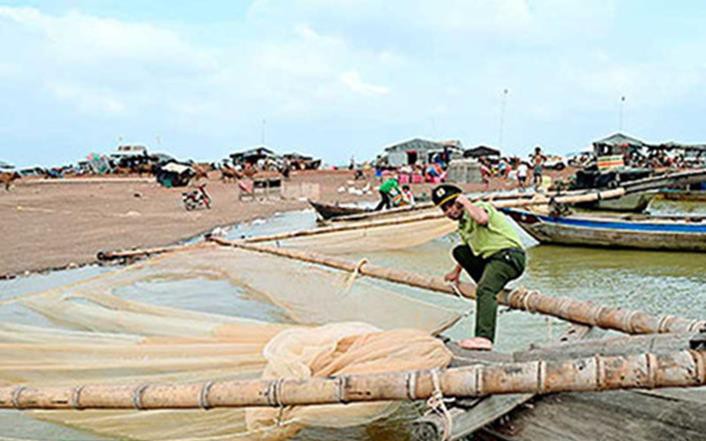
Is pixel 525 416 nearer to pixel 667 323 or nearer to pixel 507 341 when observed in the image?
pixel 667 323

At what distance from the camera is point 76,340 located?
14.8 ft

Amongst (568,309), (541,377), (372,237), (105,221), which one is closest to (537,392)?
(541,377)

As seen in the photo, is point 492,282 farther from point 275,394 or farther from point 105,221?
point 105,221

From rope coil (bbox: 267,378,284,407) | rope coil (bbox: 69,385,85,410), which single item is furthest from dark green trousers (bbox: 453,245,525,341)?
rope coil (bbox: 69,385,85,410)

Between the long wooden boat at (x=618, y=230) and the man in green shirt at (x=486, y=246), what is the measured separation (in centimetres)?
926

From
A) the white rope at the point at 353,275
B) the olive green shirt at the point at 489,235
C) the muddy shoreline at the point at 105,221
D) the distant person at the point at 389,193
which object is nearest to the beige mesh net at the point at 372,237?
the white rope at the point at 353,275

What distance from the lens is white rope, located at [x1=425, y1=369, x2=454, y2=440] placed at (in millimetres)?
2705

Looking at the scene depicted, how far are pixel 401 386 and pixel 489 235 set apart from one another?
1658 millimetres

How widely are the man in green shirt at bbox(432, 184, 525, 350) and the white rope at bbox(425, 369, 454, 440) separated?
1.09 meters

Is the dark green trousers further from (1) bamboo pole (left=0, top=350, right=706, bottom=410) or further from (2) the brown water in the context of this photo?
(1) bamboo pole (left=0, top=350, right=706, bottom=410)

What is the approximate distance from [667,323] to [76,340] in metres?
3.55

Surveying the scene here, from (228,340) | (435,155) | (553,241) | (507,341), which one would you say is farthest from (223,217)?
(435,155)

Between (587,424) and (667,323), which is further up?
(667,323)

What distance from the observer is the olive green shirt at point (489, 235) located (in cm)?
Result: 415
